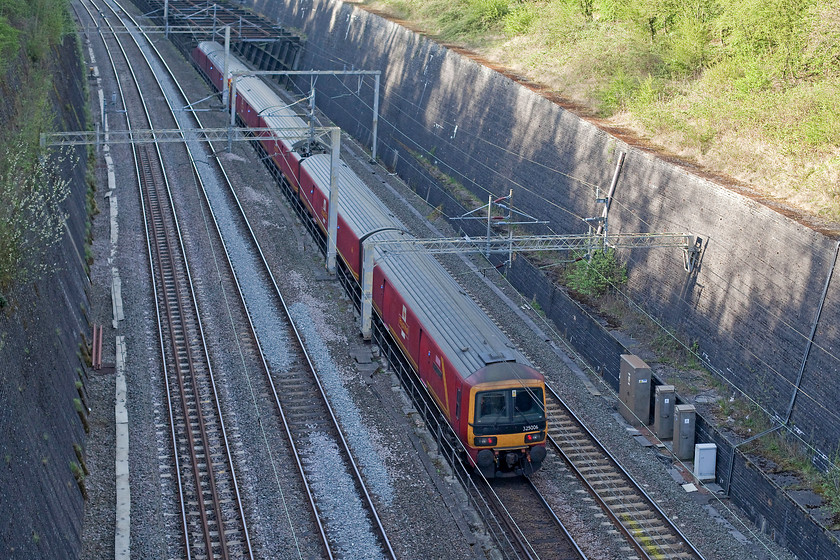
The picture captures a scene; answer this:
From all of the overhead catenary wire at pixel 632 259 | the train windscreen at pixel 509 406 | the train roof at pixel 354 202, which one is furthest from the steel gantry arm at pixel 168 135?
the train windscreen at pixel 509 406

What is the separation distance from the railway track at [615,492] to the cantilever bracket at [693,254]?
439cm

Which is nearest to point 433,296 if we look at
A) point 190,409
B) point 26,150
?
point 190,409

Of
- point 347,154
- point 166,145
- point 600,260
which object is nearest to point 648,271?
point 600,260

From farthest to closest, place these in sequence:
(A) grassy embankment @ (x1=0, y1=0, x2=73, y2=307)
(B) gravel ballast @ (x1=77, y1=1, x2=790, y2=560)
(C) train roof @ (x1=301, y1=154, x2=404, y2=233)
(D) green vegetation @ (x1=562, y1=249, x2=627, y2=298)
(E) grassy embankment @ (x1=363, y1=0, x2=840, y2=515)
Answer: (D) green vegetation @ (x1=562, y1=249, x2=627, y2=298), (C) train roof @ (x1=301, y1=154, x2=404, y2=233), (E) grassy embankment @ (x1=363, y1=0, x2=840, y2=515), (B) gravel ballast @ (x1=77, y1=1, x2=790, y2=560), (A) grassy embankment @ (x1=0, y1=0, x2=73, y2=307)

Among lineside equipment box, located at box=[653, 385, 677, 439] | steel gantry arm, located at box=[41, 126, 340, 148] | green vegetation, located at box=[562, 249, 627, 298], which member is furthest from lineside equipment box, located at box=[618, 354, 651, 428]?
steel gantry arm, located at box=[41, 126, 340, 148]

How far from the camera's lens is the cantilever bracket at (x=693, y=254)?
21109 mm

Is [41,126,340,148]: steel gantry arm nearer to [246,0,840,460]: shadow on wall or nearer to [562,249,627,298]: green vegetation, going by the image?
[246,0,840,460]: shadow on wall

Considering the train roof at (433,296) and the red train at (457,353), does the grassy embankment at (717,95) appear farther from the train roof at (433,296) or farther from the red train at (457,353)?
the train roof at (433,296)

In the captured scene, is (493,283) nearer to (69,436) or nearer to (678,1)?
(678,1)

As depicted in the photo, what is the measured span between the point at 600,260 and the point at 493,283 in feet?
13.3

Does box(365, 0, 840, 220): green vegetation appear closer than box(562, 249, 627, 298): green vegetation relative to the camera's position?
Yes

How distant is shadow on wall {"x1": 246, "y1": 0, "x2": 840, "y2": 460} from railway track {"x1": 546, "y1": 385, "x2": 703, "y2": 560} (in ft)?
11.1

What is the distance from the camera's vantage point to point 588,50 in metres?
32.5

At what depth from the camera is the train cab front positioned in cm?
1616
